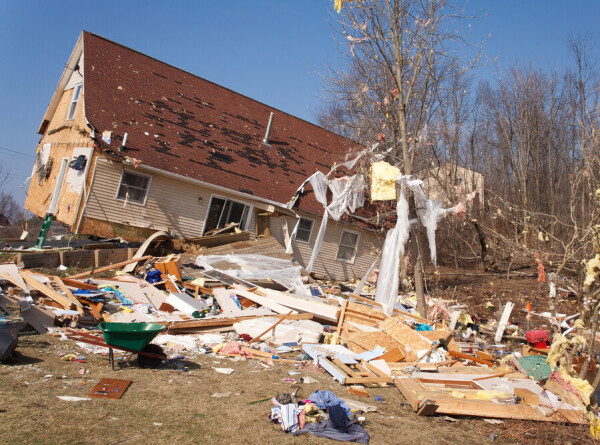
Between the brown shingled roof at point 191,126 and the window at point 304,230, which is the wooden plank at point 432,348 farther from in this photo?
the window at point 304,230

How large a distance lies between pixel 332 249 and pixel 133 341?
535 inches

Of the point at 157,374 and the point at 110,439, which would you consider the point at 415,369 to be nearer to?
the point at 157,374

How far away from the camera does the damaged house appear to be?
15711 millimetres

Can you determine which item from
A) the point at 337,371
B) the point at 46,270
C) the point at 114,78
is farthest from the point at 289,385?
the point at 114,78

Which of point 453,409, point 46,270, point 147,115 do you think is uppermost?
point 147,115

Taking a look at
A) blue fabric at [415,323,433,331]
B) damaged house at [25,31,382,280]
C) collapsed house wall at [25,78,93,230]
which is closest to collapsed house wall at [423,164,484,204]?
damaged house at [25,31,382,280]

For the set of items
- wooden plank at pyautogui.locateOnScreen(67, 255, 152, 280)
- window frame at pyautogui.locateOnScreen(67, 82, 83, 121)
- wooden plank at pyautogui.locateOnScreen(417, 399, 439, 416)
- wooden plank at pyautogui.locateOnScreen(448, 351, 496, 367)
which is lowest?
wooden plank at pyautogui.locateOnScreen(67, 255, 152, 280)

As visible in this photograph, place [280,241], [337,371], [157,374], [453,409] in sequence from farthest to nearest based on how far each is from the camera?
[280,241] → [337,371] → [157,374] → [453,409]

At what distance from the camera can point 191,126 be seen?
18.1 metres

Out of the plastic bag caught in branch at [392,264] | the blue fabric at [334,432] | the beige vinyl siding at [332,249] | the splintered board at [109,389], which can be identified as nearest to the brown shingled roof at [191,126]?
the beige vinyl siding at [332,249]

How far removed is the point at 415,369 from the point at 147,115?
1283 centimetres

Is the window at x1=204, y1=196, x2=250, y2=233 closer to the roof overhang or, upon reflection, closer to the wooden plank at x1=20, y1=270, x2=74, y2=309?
the roof overhang

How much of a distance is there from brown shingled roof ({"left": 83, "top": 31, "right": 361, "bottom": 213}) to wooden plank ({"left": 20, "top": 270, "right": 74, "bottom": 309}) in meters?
6.25

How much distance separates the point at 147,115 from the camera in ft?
56.0
